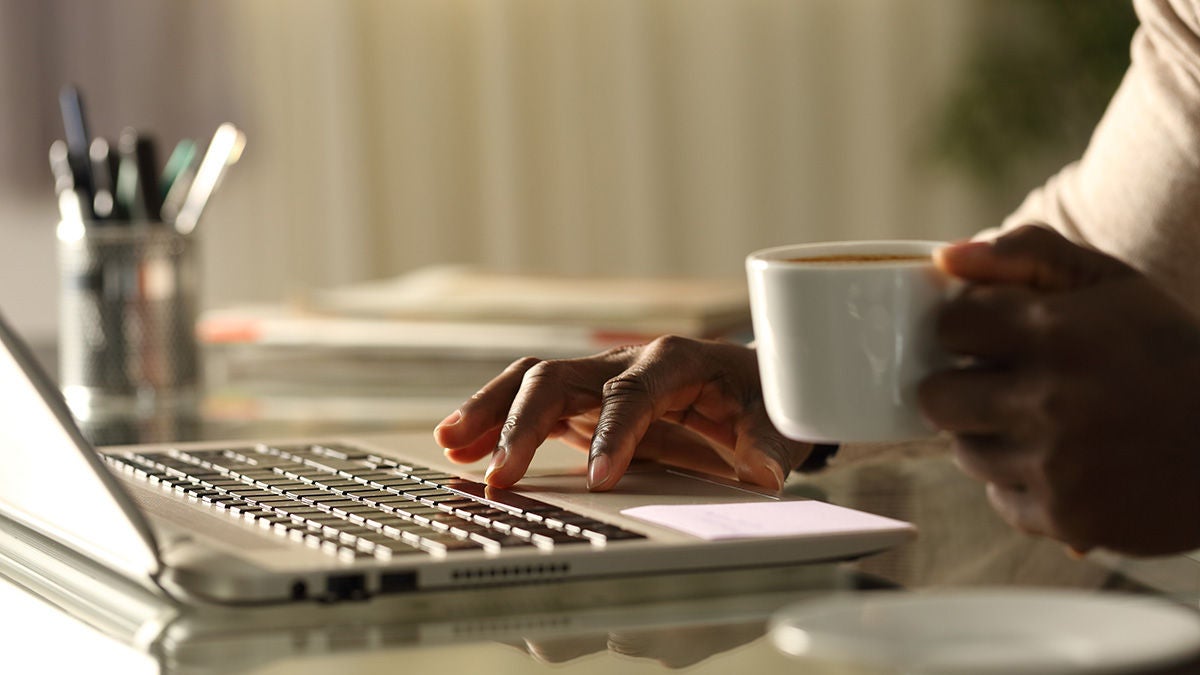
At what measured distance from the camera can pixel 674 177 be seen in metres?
3.63

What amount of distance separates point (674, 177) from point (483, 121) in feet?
1.64

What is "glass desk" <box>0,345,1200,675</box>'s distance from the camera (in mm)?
506

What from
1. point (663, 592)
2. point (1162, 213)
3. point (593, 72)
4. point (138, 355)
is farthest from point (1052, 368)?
point (593, 72)

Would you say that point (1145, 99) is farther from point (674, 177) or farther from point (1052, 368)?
point (674, 177)

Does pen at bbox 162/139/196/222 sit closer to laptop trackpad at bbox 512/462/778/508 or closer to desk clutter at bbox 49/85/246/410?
desk clutter at bbox 49/85/246/410

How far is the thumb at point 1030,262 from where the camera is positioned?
1.85 ft

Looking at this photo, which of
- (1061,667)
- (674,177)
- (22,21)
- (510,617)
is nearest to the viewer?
Result: (1061,667)

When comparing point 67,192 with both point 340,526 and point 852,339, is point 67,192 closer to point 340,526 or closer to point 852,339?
point 340,526

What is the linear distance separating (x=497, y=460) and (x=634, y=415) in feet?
0.26

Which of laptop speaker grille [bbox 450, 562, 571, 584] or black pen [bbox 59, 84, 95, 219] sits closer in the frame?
laptop speaker grille [bbox 450, 562, 571, 584]

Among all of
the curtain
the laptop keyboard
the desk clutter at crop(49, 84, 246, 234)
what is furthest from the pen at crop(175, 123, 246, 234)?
the curtain

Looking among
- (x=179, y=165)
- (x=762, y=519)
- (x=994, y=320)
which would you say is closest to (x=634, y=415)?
(x=762, y=519)

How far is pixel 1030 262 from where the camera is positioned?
0.57 m

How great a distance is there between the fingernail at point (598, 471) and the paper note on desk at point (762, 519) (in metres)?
0.05
